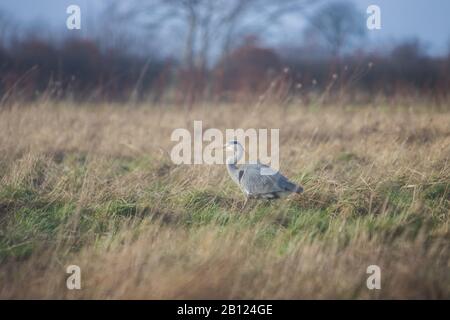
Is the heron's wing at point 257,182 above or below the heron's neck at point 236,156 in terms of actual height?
below

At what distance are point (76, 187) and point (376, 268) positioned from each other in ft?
9.52

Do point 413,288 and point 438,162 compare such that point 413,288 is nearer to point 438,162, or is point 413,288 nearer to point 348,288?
point 348,288

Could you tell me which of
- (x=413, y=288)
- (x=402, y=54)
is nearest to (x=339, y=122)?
(x=413, y=288)

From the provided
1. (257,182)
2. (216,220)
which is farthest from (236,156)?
(216,220)

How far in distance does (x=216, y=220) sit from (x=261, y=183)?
22.6 inches

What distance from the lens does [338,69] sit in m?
11.8

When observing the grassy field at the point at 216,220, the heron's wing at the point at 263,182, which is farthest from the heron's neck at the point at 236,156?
the heron's wing at the point at 263,182

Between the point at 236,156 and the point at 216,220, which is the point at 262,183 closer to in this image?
the point at 216,220

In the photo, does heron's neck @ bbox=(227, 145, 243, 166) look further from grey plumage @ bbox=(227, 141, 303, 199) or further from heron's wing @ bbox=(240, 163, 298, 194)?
heron's wing @ bbox=(240, 163, 298, 194)

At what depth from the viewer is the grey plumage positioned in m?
4.21

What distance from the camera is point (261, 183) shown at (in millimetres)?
4289

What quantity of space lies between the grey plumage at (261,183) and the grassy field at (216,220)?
12 cm

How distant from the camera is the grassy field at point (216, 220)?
300 cm

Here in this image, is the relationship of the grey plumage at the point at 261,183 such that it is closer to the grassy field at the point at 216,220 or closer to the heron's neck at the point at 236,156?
the grassy field at the point at 216,220
